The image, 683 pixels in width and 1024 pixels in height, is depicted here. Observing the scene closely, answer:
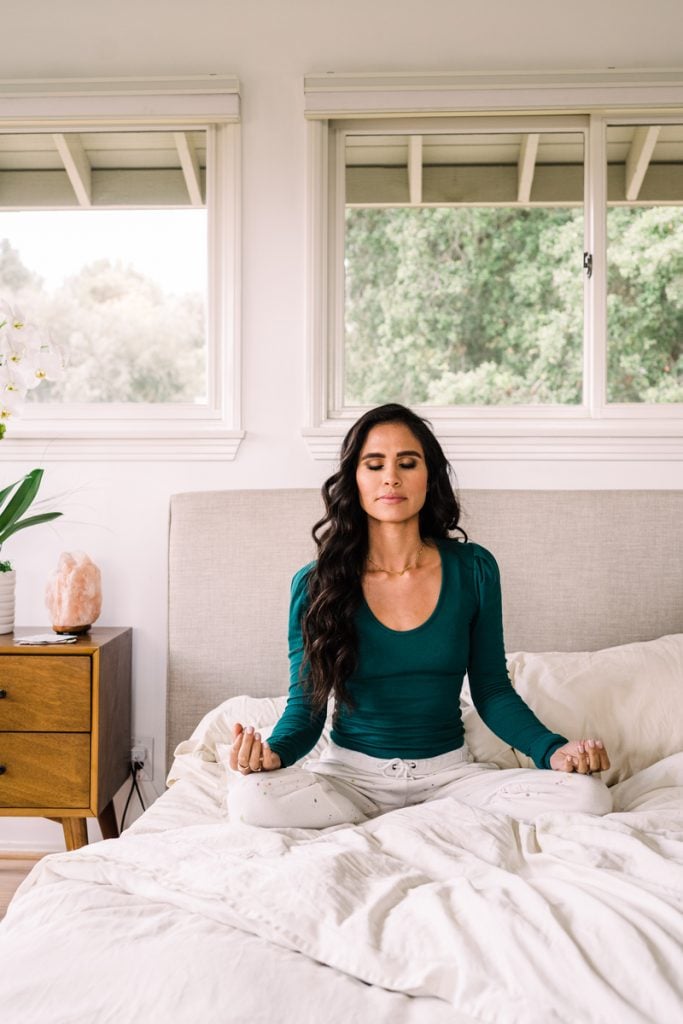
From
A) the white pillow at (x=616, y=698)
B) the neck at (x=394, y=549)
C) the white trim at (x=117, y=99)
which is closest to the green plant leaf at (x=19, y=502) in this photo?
the neck at (x=394, y=549)

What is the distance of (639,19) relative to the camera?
2553mm

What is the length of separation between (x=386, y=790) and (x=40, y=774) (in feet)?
3.25

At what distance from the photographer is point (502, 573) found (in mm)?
2418

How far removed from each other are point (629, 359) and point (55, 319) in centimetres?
173

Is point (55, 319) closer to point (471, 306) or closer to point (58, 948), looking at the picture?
point (471, 306)

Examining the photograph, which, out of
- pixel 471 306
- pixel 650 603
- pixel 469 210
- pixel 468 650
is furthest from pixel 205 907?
pixel 469 210

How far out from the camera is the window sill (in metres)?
2.62

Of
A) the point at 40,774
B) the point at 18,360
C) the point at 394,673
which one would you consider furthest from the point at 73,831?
the point at 18,360

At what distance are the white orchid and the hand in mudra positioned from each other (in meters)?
1.04

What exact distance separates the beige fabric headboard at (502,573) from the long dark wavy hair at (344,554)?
1.66 feet

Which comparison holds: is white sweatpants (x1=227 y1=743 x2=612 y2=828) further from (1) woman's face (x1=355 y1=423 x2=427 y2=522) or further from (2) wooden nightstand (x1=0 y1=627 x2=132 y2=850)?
(2) wooden nightstand (x1=0 y1=627 x2=132 y2=850)

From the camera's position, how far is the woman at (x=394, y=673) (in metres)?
1.52

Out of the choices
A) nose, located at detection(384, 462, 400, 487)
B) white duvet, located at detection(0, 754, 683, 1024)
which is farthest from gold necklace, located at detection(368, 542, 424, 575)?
white duvet, located at detection(0, 754, 683, 1024)

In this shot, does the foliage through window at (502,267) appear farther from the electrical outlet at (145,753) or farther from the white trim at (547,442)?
the electrical outlet at (145,753)
